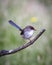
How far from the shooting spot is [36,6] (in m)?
1.97

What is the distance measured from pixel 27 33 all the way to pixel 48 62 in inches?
7.8

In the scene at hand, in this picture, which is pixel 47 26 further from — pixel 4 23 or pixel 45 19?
pixel 4 23

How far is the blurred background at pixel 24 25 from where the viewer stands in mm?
1921

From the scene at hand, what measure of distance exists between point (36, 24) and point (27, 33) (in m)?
0.11

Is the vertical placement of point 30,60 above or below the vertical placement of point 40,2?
below

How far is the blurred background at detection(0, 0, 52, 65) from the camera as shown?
1.92 meters

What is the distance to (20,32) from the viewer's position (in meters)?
1.90

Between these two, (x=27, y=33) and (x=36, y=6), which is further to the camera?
(x=36, y=6)

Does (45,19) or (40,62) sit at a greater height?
(45,19)

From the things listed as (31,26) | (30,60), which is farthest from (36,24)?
(30,60)

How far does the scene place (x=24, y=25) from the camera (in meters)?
1.92

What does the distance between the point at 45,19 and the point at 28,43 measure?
6.4 inches

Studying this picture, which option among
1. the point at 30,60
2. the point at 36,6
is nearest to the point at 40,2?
the point at 36,6

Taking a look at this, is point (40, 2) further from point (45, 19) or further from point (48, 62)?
point (48, 62)
